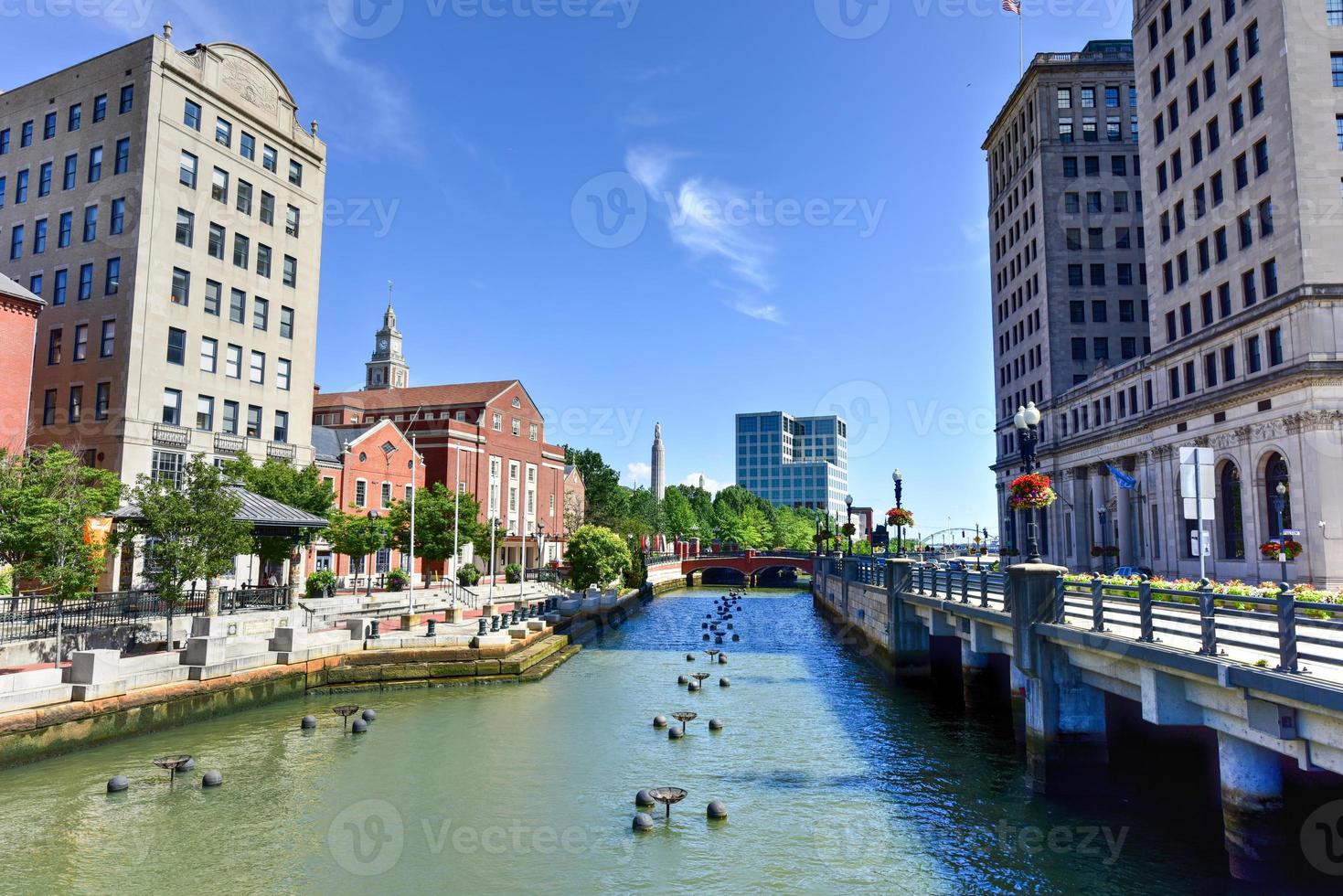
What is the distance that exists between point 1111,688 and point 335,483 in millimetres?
55372

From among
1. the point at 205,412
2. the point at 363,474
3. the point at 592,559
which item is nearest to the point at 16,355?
the point at 205,412

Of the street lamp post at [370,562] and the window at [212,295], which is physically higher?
the window at [212,295]

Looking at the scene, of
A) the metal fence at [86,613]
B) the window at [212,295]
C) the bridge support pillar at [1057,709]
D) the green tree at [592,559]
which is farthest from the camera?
the green tree at [592,559]

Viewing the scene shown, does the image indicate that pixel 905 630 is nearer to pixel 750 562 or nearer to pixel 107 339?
pixel 107 339

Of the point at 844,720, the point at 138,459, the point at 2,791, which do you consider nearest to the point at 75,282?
the point at 138,459

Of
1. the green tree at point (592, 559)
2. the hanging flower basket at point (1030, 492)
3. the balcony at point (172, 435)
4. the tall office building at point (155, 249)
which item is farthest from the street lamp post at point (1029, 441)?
the green tree at point (592, 559)

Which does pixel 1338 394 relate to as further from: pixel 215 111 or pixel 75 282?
pixel 75 282

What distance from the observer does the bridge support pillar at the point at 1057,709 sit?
17.7 metres

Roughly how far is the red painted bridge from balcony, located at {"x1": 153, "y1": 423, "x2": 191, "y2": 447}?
224 ft

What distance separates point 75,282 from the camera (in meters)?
42.4

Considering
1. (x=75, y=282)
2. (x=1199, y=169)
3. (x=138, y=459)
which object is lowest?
(x=138, y=459)

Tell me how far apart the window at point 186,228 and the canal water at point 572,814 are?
28.1 meters

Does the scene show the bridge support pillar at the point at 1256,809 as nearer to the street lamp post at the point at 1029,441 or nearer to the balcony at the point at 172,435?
the street lamp post at the point at 1029,441

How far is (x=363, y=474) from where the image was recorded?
62344mm
